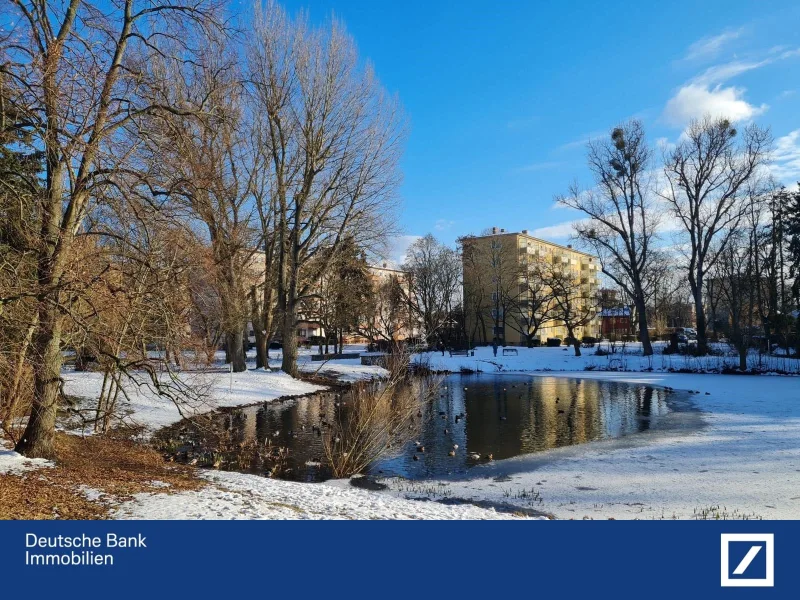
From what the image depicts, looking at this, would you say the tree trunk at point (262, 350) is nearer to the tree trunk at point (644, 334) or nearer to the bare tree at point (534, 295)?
the tree trunk at point (644, 334)

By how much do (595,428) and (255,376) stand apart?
54.8 feet

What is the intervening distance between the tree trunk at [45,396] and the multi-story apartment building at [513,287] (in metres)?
46.8

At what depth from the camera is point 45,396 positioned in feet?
32.1

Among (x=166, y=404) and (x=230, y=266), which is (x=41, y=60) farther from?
(x=230, y=266)

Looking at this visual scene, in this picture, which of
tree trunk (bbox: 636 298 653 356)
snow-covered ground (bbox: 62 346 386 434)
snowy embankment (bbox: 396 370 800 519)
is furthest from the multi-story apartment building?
snowy embankment (bbox: 396 370 800 519)

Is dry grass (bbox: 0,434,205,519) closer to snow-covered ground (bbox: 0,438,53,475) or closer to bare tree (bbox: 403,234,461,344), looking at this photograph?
snow-covered ground (bbox: 0,438,53,475)

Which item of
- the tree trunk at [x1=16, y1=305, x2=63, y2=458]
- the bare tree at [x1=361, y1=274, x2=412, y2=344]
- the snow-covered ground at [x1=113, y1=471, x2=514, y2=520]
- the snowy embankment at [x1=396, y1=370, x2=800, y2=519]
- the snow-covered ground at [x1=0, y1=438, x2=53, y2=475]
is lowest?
the snowy embankment at [x1=396, y1=370, x2=800, y2=519]

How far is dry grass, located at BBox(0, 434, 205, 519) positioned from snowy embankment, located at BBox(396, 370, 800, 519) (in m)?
4.99

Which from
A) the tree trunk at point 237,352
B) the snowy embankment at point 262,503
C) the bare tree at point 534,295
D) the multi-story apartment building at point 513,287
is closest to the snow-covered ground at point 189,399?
the tree trunk at point 237,352

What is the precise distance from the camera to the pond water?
12875mm

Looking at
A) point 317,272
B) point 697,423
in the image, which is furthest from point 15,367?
point 317,272

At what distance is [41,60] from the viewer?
763 centimetres

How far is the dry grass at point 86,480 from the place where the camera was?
6582 mm

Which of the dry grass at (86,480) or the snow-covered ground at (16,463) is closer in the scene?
the dry grass at (86,480)
